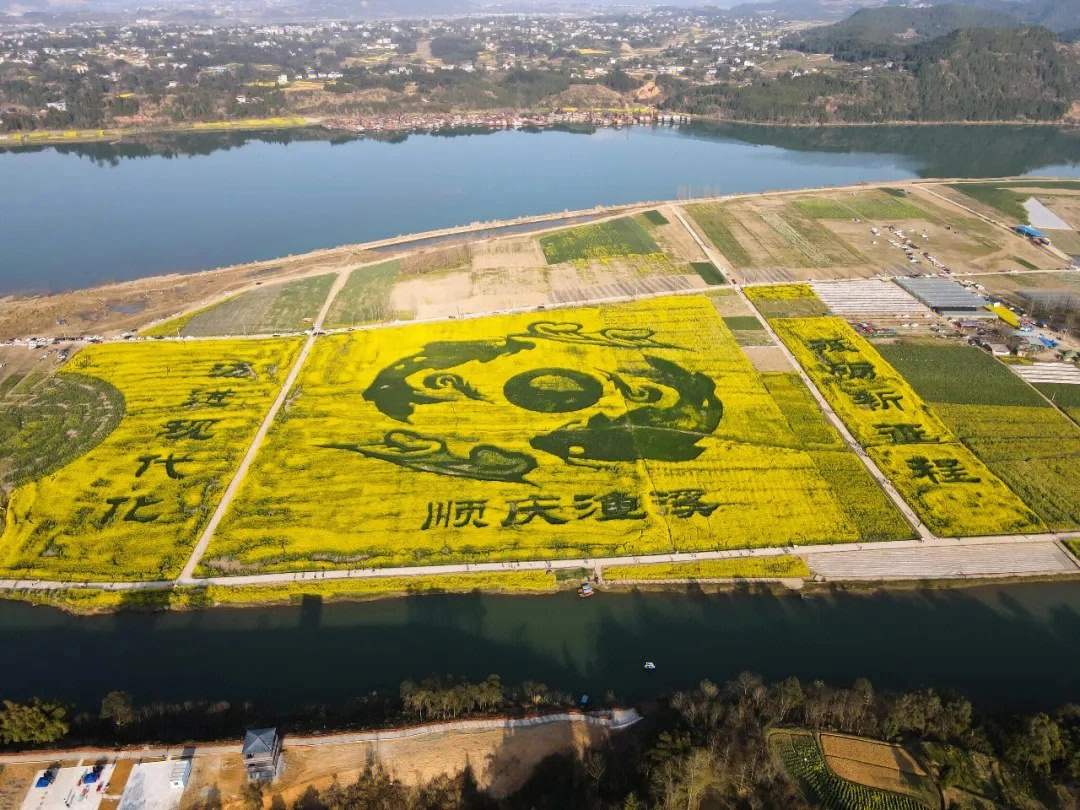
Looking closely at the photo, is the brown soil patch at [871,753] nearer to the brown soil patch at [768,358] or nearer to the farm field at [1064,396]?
the brown soil patch at [768,358]

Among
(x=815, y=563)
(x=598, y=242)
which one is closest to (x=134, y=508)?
(x=815, y=563)

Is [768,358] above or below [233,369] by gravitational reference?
below

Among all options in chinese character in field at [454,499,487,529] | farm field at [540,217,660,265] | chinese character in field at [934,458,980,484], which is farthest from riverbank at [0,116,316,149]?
chinese character in field at [934,458,980,484]

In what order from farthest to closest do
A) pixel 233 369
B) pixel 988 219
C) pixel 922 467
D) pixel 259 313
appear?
pixel 988 219 < pixel 259 313 < pixel 233 369 < pixel 922 467

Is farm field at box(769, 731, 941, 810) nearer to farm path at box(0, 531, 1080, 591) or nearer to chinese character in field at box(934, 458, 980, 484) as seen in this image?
farm path at box(0, 531, 1080, 591)

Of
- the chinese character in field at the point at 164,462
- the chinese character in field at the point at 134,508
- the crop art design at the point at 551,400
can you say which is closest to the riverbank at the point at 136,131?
the crop art design at the point at 551,400

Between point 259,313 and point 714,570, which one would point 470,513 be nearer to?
point 714,570

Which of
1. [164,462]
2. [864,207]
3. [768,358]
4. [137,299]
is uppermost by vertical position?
[137,299]
